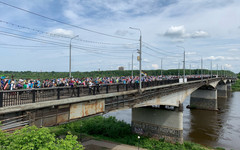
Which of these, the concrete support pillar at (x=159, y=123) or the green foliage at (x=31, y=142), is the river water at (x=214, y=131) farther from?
the green foliage at (x=31, y=142)

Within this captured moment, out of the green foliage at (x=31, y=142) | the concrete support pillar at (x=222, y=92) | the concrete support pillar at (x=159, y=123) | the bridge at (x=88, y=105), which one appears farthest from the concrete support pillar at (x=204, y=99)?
the green foliage at (x=31, y=142)

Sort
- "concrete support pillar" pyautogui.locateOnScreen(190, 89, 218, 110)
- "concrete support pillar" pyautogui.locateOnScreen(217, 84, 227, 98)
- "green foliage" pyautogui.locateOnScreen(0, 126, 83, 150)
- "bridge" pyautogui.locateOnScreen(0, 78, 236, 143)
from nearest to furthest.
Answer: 1. "green foliage" pyautogui.locateOnScreen(0, 126, 83, 150)
2. "bridge" pyautogui.locateOnScreen(0, 78, 236, 143)
3. "concrete support pillar" pyautogui.locateOnScreen(190, 89, 218, 110)
4. "concrete support pillar" pyautogui.locateOnScreen(217, 84, 227, 98)

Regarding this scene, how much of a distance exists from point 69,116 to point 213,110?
49.0m

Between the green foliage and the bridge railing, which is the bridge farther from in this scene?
the green foliage

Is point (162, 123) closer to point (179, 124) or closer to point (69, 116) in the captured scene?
point (179, 124)

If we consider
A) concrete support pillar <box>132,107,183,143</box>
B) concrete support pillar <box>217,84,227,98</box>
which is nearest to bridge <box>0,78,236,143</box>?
concrete support pillar <box>132,107,183,143</box>

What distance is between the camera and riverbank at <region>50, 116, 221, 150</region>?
23.6 m

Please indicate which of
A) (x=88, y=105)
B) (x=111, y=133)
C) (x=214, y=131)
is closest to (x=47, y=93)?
(x=88, y=105)

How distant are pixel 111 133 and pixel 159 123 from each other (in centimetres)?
686

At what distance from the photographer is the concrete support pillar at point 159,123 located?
82.5ft

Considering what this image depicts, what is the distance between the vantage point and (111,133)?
1034 inches

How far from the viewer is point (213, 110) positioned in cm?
5078

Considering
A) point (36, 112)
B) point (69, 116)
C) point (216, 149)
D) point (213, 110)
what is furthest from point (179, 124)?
point (213, 110)

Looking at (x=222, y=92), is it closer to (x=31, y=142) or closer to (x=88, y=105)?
(x=88, y=105)
